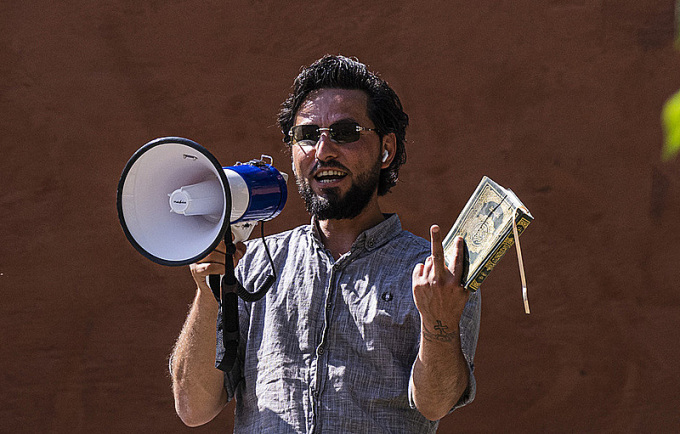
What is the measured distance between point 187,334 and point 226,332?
0.18m

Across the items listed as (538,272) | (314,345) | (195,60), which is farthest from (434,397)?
(195,60)

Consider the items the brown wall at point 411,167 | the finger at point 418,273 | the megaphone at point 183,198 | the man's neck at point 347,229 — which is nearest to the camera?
the finger at point 418,273

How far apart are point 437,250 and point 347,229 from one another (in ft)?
1.97

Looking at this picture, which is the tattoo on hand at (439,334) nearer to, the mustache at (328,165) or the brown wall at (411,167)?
the mustache at (328,165)

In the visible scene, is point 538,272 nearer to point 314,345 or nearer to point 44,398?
point 314,345

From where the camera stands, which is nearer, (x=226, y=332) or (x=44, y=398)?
(x=226, y=332)

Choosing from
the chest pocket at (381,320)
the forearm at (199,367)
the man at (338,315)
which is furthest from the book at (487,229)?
the forearm at (199,367)

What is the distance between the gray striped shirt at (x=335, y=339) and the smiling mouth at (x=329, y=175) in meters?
0.17

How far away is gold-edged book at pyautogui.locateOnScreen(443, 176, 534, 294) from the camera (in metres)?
1.83

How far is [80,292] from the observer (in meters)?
3.62

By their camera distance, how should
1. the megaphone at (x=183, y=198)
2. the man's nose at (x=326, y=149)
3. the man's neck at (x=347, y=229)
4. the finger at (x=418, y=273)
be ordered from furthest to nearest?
the man's neck at (x=347, y=229)
the man's nose at (x=326, y=149)
the megaphone at (x=183, y=198)
the finger at (x=418, y=273)

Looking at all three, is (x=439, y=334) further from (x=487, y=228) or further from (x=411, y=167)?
(x=411, y=167)

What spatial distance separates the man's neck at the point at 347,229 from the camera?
2439 millimetres

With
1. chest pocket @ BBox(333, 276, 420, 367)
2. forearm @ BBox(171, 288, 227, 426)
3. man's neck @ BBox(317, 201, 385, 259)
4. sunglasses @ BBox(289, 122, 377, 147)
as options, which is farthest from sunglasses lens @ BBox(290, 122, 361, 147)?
forearm @ BBox(171, 288, 227, 426)
